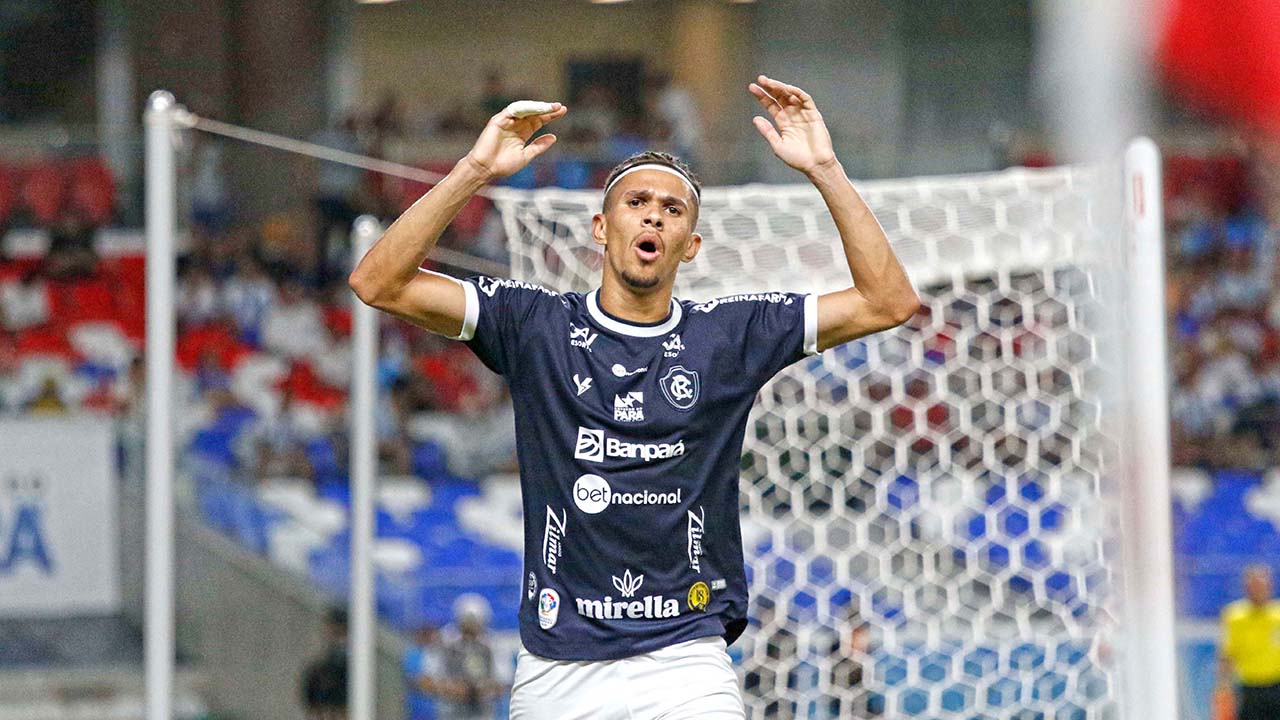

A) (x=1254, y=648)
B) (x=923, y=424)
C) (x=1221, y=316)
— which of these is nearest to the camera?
(x=923, y=424)

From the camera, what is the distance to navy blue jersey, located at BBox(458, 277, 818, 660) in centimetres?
326

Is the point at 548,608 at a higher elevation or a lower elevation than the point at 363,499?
higher

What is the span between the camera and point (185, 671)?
11.1 meters

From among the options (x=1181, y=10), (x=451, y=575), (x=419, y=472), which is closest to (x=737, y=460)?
(x=1181, y=10)

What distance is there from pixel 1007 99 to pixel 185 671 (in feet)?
33.6

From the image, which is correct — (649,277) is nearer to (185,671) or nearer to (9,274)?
(185,671)

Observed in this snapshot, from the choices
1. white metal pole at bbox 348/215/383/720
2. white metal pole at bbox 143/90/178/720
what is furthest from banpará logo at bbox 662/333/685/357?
white metal pole at bbox 348/215/383/720

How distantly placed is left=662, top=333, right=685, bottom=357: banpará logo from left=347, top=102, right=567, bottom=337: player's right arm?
16.8 inches

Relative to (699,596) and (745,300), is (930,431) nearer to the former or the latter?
(745,300)

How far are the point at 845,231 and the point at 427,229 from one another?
79 centimetres

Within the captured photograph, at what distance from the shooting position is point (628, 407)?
3.29 m

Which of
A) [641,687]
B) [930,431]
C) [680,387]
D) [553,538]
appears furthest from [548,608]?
[930,431]

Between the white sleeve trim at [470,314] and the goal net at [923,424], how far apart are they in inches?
84.3

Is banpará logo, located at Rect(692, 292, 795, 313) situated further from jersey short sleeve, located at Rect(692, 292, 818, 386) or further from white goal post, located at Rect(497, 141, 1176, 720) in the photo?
white goal post, located at Rect(497, 141, 1176, 720)
